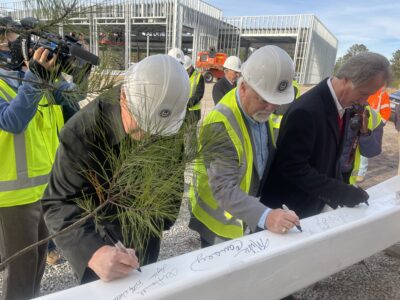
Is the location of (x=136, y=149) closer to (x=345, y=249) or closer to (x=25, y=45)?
(x=25, y=45)

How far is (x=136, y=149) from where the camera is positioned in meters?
0.93

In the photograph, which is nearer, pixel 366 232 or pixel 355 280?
pixel 366 232

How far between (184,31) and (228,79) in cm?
1421

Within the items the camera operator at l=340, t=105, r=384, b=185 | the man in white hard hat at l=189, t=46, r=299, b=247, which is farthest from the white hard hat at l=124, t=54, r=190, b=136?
the camera operator at l=340, t=105, r=384, b=185

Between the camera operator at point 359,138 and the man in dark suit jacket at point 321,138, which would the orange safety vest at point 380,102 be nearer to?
the camera operator at point 359,138

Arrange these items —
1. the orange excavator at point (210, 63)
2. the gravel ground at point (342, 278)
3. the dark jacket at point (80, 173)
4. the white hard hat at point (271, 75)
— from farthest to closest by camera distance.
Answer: the orange excavator at point (210, 63) < the gravel ground at point (342, 278) < the white hard hat at point (271, 75) < the dark jacket at point (80, 173)

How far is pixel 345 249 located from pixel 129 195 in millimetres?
1276

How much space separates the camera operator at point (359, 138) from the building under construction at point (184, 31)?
1.26 m

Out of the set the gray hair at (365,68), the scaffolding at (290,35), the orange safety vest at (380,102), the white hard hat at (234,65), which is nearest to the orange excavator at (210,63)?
the scaffolding at (290,35)

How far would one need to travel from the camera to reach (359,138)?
2.34 meters

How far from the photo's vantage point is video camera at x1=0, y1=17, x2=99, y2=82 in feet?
3.01

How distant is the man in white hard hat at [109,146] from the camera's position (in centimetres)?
94

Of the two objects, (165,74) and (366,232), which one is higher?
(165,74)

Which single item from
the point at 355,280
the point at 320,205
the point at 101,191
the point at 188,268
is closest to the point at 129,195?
the point at 101,191
